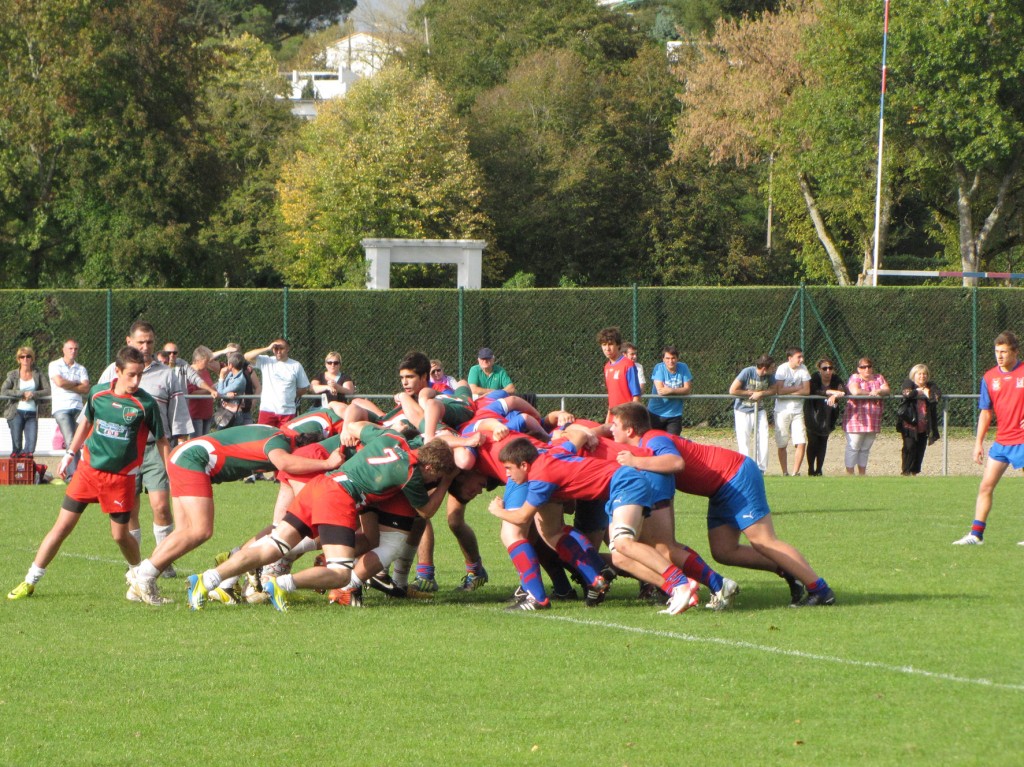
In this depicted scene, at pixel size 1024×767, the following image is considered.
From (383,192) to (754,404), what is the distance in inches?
1287

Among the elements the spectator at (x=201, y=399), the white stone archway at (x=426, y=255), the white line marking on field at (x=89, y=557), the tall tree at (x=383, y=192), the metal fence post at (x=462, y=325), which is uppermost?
the tall tree at (x=383, y=192)

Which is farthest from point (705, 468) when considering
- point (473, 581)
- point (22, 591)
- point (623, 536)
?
point (22, 591)

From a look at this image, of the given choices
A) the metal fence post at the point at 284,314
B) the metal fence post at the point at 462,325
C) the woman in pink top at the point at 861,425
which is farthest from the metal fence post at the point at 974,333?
the metal fence post at the point at 284,314

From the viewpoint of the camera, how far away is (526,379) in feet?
90.5

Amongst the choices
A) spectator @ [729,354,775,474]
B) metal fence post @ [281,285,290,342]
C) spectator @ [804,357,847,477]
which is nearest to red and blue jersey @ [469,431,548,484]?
spectator @ [729,354,775,474]

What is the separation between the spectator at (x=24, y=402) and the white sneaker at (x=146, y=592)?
11380 mm

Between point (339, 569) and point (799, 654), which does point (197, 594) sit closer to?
point (339, 569)

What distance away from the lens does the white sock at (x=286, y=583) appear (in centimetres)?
923

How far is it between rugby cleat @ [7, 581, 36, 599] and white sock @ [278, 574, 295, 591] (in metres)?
2.16

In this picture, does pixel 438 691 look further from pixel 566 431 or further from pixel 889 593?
pixel 889 593

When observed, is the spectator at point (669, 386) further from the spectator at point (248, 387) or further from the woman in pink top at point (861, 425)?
the spectator at point (248, 387)

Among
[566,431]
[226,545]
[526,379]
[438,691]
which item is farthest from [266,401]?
[438,691]

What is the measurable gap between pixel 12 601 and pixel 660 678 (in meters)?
5.31

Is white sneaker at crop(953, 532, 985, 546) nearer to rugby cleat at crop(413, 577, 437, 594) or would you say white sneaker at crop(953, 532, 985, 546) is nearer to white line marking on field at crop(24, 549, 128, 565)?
rugby cleat at crop(413, 577, 437, 594)
